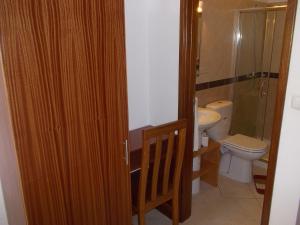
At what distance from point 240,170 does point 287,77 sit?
1.73 metres

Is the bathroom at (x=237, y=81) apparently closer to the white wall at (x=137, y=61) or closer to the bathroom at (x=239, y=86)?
the bathroom at (x=239, y=86)

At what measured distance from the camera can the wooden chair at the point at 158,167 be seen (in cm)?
169

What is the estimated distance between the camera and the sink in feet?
8.07

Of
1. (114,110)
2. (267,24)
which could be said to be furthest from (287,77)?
(267,24)

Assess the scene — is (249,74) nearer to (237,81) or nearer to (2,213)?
(237,81)

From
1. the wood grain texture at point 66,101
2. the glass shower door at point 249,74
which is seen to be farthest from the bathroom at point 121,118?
the glass shower door at point 249,74

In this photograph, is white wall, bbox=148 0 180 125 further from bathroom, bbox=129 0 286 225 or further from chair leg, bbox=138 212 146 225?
chair leg, bbox=138 212 146 225

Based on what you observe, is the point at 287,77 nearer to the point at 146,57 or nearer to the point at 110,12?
the point at 110,12

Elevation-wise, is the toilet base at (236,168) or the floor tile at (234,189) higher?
the toilet base at (236,168)

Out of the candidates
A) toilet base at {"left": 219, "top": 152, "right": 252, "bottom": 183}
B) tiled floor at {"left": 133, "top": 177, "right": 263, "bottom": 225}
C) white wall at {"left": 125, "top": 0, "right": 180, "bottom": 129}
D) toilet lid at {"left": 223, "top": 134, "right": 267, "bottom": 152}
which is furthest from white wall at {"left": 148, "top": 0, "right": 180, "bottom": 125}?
toilet base at {"left": 219, "top": 152, "right": 252, "bottom": 183}

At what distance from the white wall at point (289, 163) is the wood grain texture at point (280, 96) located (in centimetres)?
2

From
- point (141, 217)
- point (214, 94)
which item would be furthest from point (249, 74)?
point (141, 217)

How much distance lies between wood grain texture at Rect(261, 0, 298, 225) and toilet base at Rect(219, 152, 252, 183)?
1.17 m

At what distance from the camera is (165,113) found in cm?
230
